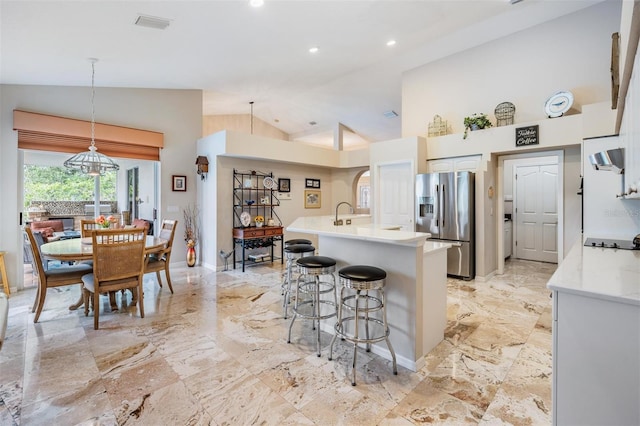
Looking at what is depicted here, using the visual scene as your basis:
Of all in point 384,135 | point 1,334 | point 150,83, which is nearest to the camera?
point 1,334

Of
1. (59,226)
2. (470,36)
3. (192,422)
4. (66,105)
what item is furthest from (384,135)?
(192,422)

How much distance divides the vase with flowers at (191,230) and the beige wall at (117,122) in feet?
0.42

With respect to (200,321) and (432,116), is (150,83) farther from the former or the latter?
(432,116)

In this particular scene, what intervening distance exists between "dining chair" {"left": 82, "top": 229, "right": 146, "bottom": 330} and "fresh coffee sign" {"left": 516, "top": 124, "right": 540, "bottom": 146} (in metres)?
5.08

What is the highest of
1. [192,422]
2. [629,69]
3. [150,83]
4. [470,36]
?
[470,36]

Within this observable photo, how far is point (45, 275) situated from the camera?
3057 millimetres

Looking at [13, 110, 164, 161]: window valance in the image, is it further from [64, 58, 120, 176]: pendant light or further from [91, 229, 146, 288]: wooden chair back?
[91, 229, 146, 288]: wooden chair back

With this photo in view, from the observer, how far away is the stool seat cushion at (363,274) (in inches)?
84.1

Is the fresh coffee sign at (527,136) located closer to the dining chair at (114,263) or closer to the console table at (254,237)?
the console table at (254,237)

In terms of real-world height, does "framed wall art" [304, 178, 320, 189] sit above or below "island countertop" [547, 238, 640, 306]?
above

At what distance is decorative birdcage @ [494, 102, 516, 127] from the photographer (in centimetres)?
457

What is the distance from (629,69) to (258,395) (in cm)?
300

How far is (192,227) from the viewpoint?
5824mm

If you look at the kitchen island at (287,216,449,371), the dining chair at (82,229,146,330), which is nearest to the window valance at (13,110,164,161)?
the dining chair at (82,229,146,330)
